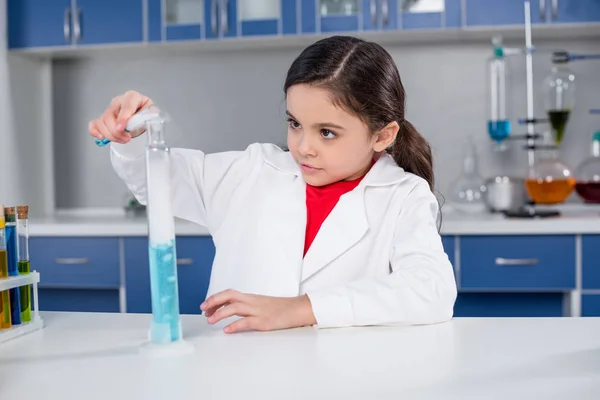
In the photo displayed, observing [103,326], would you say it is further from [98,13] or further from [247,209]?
[98,13]

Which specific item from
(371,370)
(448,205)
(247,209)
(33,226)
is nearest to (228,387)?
(371,370)

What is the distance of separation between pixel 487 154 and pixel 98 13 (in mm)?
1708

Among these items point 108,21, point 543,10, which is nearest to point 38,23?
point 108,21

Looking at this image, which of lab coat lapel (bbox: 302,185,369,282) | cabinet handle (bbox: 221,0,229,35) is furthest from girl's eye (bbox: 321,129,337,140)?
cabinet handle (bbox: 221,0,229,35)

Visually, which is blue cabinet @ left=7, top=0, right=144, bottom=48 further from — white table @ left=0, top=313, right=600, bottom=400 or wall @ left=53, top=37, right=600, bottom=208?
white table @ left=0, top=313, right=600, bottom=400

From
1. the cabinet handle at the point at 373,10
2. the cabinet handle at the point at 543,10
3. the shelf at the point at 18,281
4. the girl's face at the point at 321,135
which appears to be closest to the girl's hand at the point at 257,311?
the shelf at the point at 18,281

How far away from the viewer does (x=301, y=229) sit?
→ 1374 mm

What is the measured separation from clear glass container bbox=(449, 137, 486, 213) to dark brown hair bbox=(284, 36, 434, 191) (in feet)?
5.15

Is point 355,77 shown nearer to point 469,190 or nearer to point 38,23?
point 469,190

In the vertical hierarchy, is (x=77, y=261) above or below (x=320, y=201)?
below

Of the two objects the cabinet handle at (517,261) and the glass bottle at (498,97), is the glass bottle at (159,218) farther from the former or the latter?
the glass bottle at (498,97)

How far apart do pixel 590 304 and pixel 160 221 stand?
1.96m

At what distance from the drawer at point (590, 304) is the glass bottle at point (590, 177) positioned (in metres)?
0.59

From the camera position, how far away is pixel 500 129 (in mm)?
2838
